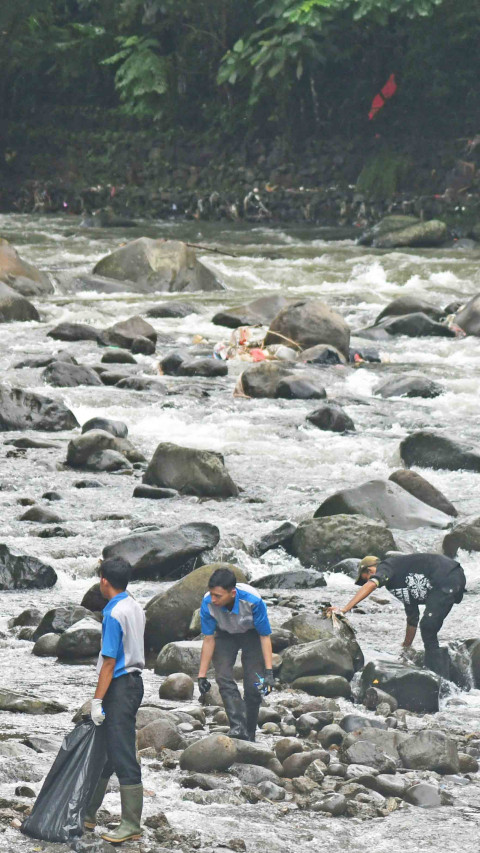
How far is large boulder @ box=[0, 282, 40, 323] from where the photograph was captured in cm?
2127

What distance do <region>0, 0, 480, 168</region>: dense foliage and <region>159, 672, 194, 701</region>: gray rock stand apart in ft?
88.1

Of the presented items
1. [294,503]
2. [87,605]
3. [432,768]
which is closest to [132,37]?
[294,503]

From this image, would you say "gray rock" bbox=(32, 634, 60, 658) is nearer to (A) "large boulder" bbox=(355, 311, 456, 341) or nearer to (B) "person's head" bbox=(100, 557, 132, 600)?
(B) "person's head" bbox=(100, 557, 132, 600)

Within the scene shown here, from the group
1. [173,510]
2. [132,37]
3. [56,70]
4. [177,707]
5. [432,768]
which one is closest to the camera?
[432,768]

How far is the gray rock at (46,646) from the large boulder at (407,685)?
2187mm

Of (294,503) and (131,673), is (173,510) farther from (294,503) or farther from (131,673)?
(131,673)

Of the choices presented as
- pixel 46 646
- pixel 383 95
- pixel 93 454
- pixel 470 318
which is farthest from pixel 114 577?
pixel 383 95

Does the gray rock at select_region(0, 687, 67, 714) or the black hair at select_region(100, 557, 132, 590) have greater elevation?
the black hair at select_region(100, 557, 132, 590)

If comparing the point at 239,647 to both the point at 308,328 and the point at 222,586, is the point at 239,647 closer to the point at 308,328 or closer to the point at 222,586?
the point at 222,586

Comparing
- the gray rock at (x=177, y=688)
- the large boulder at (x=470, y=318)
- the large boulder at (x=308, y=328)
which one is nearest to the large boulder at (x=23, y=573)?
the gray rock at (x=177, y=688)

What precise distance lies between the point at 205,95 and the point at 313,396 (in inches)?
981

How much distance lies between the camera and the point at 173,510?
12633 mm

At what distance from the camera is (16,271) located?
76.0 ft

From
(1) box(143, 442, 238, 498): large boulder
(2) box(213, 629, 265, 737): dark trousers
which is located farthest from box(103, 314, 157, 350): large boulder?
(2) box(213, 629, 265, 737): dark trousers
